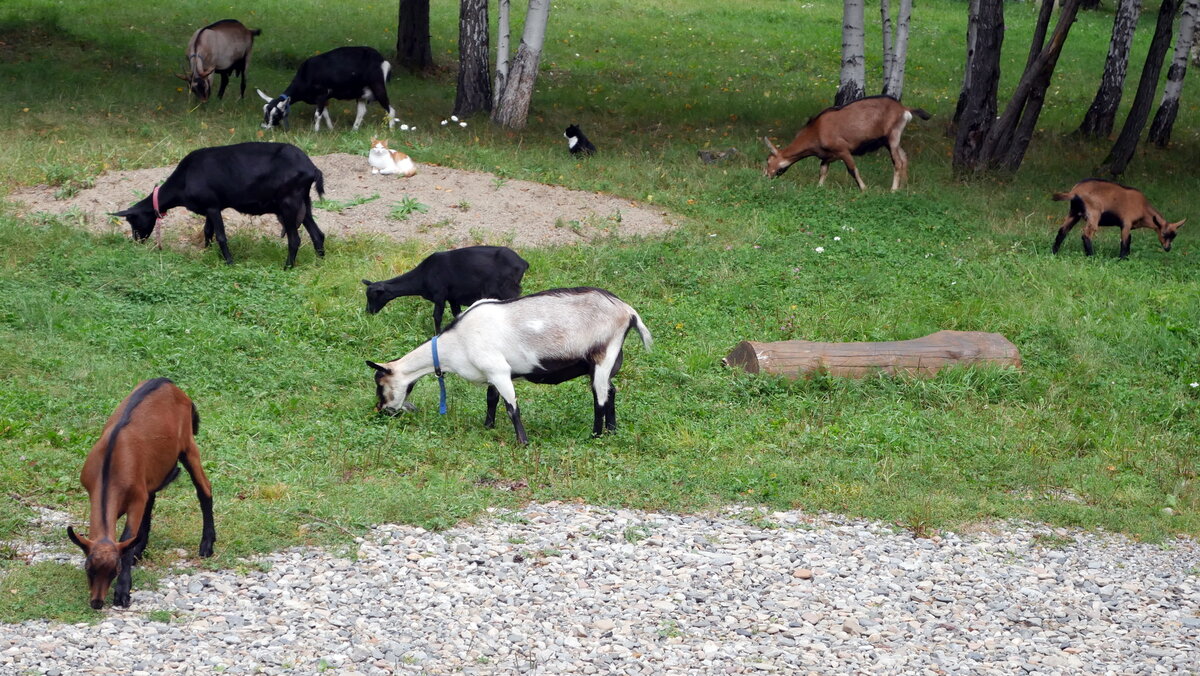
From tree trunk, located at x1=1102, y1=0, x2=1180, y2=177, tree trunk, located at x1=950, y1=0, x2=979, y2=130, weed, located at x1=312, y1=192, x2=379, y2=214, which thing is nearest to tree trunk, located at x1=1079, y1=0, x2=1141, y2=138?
tree trunk, located at x1=1102, y1=0, x2=1180, y2=177

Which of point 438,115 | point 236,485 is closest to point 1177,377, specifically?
point 236,485

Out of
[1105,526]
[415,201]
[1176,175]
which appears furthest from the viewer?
[1176,175]

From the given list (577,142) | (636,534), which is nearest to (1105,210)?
(577,142)

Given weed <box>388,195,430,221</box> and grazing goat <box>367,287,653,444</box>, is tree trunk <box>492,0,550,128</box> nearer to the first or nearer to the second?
weed <box>388,195,430,221</box>

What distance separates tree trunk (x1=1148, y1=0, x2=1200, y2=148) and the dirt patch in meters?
11.1

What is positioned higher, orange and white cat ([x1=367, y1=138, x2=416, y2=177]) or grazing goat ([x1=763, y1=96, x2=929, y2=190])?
grazing goat ([x1=763, y1=96, x2=929, y2=190])

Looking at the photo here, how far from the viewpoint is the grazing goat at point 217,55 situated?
19.5m

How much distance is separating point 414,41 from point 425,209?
994 cm

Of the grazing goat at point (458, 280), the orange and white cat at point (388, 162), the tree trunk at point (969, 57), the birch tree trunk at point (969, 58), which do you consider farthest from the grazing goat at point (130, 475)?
the tree trunk at point (969, 57)

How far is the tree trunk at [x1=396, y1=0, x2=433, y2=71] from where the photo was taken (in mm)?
22922

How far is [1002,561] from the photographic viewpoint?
7.39 meters

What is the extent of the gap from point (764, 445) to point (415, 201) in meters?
6.93

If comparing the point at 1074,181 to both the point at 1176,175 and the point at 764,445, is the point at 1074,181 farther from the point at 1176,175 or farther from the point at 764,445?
the point at 764,445

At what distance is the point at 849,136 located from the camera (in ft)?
57.8
